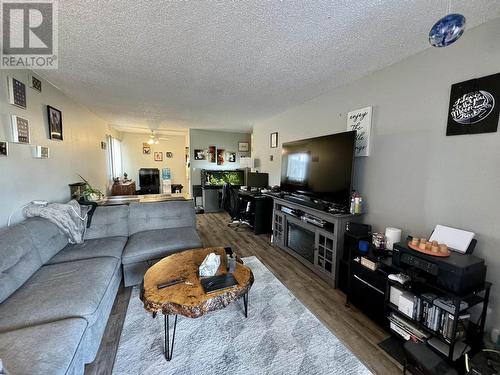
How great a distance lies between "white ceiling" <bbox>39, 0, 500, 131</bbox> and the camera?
53.7 inches

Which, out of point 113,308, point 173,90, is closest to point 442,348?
point 113,308

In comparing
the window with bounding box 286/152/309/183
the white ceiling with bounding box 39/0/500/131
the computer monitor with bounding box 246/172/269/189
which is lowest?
the computer monitor with bounding box 246/172/269/189

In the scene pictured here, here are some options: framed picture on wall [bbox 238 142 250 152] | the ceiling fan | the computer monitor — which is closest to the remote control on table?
the computer monitor

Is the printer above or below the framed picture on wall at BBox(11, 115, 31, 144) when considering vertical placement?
below

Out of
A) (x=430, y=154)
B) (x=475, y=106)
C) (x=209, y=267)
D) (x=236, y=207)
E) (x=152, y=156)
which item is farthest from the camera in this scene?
(x=152, y=156)

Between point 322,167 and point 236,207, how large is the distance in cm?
220

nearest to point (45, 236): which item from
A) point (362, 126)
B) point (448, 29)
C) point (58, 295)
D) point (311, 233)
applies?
point (58, 295)

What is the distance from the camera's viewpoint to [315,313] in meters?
1.95

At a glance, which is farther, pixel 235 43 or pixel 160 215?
pixel 160 215

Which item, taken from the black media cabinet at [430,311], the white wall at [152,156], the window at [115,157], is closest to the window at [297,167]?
the black media cabinet at [430,311]

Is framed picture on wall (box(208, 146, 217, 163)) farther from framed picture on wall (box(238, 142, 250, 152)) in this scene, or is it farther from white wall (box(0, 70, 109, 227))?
white wall (box(0, 70, 109, 227))

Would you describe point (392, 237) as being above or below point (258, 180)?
below

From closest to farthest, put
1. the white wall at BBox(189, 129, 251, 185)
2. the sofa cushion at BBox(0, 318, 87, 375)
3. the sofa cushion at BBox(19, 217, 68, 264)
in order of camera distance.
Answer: the sofa cushion at BBox(0, 318, 87, 375) < the sofa cushion at BBox(19, 217, 68, 264) < the white wall at BBox(189, 129, 251, 185)

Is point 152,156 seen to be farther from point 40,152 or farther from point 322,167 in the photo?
point 322,167
